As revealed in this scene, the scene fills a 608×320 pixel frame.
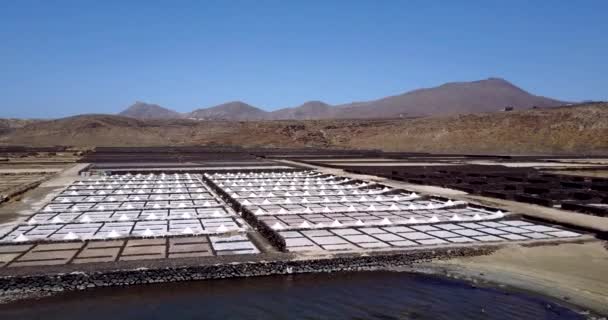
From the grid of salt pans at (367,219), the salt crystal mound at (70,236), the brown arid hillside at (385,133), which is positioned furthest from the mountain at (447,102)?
the salt crystal mound at (70,236)

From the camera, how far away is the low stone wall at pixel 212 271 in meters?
8.00

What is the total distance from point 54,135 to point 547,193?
236 ft

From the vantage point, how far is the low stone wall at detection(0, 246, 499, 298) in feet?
26.2

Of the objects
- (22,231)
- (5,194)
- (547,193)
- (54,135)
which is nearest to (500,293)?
(22,231)

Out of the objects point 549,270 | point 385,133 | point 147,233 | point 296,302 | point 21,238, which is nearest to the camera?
point 296,302

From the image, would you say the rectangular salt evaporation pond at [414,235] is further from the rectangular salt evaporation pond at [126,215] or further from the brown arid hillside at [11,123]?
the brown arid hillside at [11,123]

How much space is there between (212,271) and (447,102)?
16562 cm

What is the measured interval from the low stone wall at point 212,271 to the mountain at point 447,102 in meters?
141

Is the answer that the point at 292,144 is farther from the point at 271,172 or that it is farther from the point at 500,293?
the point at 500,293

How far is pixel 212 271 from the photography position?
343 inches

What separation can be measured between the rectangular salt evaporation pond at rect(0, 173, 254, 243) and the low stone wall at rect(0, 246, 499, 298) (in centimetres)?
267

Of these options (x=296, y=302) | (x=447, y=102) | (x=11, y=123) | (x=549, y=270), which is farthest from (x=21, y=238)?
(x=447, y=102)

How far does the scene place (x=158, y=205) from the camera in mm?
15156

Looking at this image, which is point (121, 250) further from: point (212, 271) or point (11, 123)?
point (11, 123)
